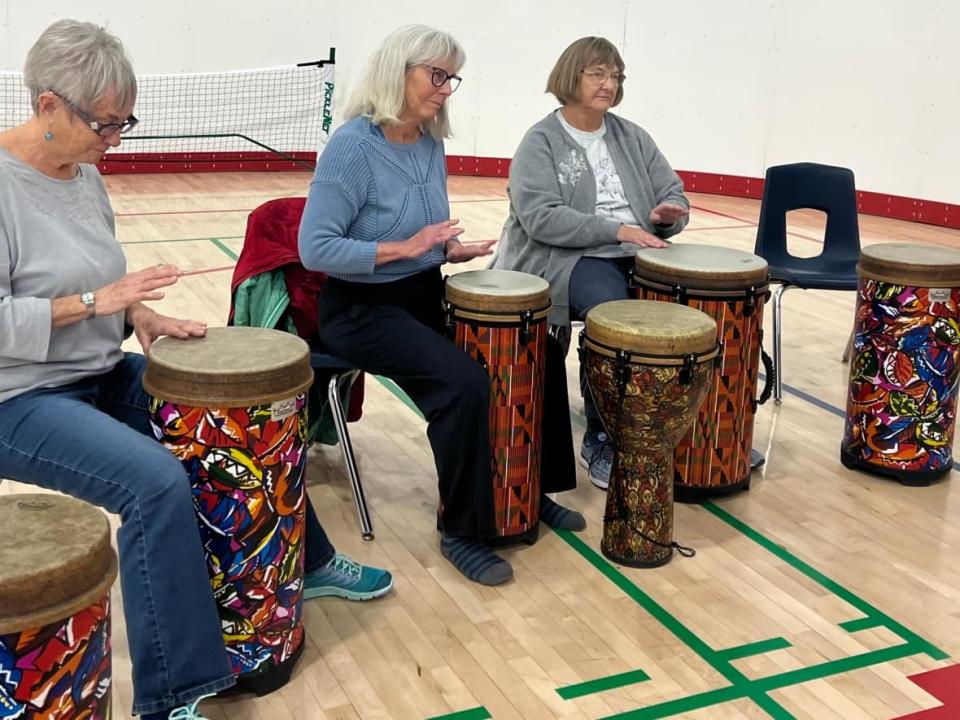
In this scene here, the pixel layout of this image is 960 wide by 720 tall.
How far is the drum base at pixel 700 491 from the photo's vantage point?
10.8 ft

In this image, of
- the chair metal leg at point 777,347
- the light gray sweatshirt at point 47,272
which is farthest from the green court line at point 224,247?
the light gray sweatshirt at point 47,272

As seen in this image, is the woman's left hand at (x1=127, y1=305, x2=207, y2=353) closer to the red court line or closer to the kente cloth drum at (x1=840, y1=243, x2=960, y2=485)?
the kente cloth drum at (x1=840, y1=243, x2=960, y2=485)

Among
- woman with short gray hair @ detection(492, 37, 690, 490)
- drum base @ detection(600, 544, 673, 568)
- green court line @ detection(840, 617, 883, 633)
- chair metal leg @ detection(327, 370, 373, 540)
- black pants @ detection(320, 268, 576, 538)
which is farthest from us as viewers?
woman with short gray hair @ detection(492, 37, 690, 490)

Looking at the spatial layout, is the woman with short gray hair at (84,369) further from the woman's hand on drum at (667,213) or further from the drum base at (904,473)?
the drum base at (904,473)

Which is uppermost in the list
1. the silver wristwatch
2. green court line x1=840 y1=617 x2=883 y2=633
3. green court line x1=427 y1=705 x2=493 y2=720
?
the silver wristwatch

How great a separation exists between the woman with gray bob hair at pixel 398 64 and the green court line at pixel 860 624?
1591mm

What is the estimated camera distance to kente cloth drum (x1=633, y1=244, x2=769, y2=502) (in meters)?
3.10

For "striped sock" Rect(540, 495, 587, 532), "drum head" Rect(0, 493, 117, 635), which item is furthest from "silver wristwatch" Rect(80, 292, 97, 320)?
"striped sock" Rect(540, 495, 587, 532)

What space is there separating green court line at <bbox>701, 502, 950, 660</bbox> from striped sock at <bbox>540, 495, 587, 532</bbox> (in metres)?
0.40

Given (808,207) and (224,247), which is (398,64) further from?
(224,247)

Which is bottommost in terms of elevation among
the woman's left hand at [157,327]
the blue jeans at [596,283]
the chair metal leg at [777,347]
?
the chair metal leg at [777,347]

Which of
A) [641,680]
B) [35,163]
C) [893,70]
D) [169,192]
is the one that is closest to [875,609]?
[641,680]

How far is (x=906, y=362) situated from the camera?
329 centimetres

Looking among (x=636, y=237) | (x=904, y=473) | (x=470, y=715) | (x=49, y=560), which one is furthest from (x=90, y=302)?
(x=904, y=473)
